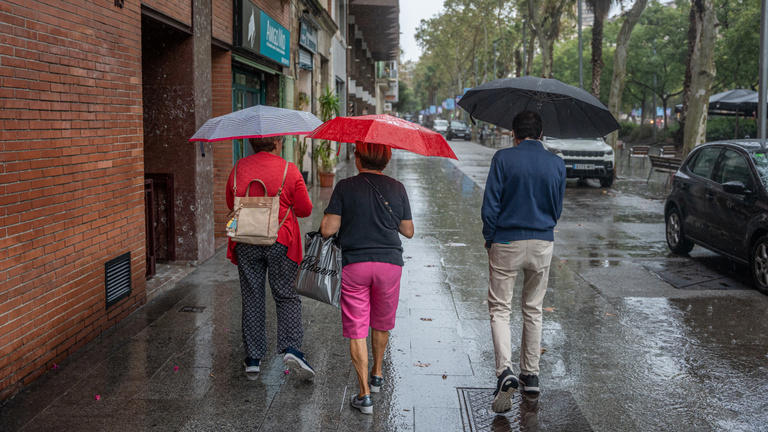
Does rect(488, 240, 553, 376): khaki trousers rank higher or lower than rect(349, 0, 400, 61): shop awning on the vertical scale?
lower

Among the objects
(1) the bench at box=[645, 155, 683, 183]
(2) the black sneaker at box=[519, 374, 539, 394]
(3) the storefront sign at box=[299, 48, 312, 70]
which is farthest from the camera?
(1) the bench at box=[645, 155, 683, 183]

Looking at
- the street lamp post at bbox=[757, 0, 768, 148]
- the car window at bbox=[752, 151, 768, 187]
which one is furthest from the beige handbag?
the street lamp post at bbox=[757, 0, 768, 148]

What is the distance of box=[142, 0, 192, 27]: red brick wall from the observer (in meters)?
7.25

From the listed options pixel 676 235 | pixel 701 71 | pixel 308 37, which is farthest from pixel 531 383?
pixel 701 71

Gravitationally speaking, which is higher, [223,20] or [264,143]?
[223,20]

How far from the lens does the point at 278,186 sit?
486cm

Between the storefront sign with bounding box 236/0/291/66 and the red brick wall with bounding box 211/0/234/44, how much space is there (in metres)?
0.20

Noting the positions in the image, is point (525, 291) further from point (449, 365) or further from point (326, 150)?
point (326, 150)

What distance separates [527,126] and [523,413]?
1796 millimetres

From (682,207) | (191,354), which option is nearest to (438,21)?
(682,207)

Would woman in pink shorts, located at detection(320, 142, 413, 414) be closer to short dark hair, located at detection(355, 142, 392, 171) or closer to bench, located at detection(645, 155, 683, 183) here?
short dark hair, located at detection(355, 142, 392, 171)

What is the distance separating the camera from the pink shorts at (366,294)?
4336mm

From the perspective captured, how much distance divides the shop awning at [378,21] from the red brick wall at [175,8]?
1771cm

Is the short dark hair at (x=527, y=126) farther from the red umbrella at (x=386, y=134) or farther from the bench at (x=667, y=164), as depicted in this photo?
the bench at (x=667, y=164)
